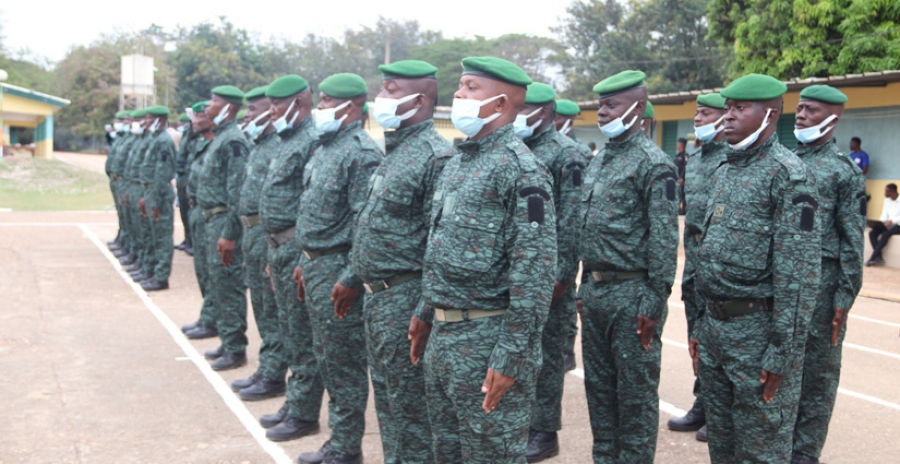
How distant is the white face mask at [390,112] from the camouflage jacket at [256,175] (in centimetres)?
204

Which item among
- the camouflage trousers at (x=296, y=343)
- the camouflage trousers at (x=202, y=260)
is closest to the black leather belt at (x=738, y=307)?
the camouflage trousers at (x=296, y=343)

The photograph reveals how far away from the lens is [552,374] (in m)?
4.78

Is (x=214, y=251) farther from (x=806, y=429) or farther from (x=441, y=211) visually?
(x=806, y=429)

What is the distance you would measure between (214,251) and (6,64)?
59415mm

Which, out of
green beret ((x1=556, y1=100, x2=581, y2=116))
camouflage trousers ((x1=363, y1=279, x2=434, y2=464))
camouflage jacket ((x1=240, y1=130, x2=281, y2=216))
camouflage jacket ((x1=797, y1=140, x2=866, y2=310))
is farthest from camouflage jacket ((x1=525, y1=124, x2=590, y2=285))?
camouflage jacket ((x1=240, y1=130, x2=281, y2=216))

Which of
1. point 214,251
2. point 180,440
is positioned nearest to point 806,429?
point 180,440

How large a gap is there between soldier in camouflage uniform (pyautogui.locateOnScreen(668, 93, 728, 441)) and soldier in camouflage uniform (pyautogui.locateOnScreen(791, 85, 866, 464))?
720 millimetres

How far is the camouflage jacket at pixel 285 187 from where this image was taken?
5.08 metres

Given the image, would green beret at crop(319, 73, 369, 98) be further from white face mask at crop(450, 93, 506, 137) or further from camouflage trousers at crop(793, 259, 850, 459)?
camouflage trousers at crop(793, 259, 850, 459)

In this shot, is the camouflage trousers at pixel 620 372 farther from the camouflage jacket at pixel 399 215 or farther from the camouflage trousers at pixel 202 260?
the camouflage trousers at pixel 202 260

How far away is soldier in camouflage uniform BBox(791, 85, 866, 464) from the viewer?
14.4 ft

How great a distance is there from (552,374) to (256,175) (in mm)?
2578

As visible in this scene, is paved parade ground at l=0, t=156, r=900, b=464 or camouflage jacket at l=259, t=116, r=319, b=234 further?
camouflage jacket at l=259, t=116, r=319, b=234

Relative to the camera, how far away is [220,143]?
672 centimetres
